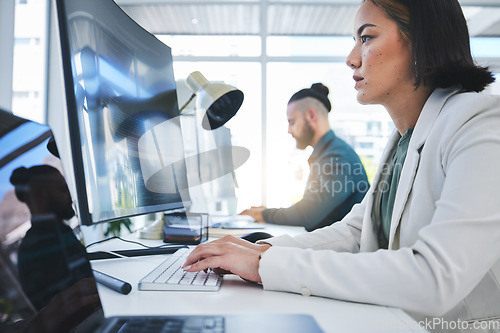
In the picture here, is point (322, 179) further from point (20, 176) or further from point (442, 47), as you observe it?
point (20, 176)

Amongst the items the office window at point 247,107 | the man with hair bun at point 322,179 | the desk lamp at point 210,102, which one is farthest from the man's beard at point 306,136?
the office window at point 247,107

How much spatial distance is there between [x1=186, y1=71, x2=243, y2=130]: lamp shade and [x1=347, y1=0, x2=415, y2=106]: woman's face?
40 cm

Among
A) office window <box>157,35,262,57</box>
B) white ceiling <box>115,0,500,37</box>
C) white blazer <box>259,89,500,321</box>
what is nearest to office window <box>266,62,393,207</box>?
office window <box>157,35,262,57</box>

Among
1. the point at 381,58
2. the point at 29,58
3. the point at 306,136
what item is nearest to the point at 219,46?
the point at 306,136

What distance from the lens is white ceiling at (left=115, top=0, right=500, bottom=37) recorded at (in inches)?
171

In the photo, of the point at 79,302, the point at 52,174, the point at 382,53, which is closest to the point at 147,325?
the point at 79,302

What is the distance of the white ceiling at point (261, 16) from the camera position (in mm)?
4355

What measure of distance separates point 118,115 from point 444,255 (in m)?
0.66

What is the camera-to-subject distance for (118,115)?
78 centimetres

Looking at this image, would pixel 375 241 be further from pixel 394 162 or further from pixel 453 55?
pixel 453 55

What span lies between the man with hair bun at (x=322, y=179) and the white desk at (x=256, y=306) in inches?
58.7

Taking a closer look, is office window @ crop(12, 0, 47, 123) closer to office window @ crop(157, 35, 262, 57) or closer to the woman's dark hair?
the woman's dark hair

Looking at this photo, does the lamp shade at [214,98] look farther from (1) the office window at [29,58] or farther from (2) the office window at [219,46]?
(2) the office window at [219,46]

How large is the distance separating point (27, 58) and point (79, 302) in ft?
8.11
